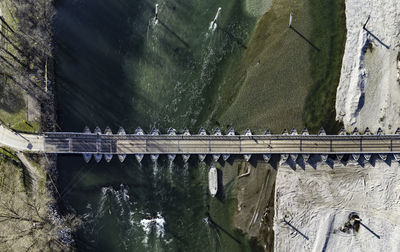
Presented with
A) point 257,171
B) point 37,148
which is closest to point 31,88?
point 37,148

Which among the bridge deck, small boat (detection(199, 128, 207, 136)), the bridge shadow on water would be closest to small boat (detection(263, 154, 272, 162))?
the bridge deck

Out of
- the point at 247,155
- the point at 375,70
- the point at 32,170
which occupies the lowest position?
the point at 32,170

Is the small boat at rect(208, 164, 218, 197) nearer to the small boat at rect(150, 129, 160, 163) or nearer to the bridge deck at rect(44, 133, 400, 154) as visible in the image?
the bridge deck at rect(44, 133, 400, 154)

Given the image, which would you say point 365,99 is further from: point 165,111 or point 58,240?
point 58,240

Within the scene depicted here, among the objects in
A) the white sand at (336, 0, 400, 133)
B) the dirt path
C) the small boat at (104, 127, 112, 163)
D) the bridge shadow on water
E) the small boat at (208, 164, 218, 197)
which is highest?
the white sand at (336, 0, 400, 133)

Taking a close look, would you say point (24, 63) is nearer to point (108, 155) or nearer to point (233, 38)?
point (108, 155)

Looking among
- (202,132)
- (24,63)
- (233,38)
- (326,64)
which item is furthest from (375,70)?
(24,63)
